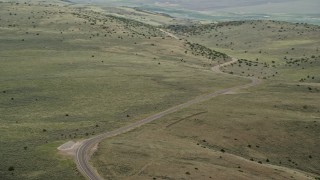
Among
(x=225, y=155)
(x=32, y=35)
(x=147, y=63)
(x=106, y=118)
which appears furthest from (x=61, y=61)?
(x=225, y=155)

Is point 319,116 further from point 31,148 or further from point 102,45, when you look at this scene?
point 102,45

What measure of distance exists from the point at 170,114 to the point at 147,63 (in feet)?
201

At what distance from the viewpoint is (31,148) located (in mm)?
81000

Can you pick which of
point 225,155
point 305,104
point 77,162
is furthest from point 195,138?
point 305,104

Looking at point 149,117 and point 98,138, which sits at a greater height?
point 98,138

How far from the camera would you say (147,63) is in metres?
168

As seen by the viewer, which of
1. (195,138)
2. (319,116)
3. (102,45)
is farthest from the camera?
(102,45)

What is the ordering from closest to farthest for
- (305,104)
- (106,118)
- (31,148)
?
1. (31,148)
2. (106,118)
3. (305,104)

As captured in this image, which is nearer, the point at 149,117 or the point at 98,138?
the point at 98,138

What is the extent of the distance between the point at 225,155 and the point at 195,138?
1079 centimetres

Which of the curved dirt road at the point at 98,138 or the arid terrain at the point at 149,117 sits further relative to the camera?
the arid terrain at the point at 149,117

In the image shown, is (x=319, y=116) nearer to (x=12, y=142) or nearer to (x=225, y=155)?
(x=225, y=155)

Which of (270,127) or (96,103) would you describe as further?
(96,103)

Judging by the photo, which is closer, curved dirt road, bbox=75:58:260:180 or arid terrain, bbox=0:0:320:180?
curved dirt road, bbox=75:58:260:180
